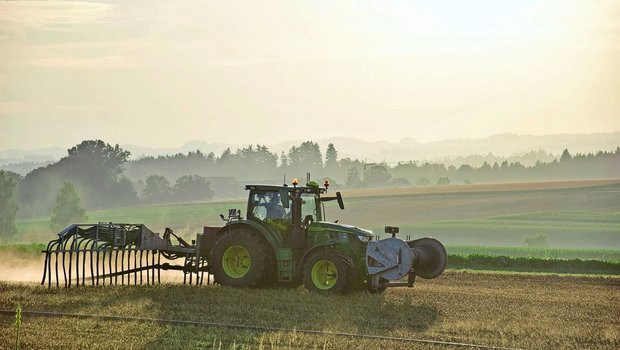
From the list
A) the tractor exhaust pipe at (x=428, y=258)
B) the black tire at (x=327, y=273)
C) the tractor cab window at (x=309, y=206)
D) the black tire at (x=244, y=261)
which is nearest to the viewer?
the black tire at (x=327, y=273)

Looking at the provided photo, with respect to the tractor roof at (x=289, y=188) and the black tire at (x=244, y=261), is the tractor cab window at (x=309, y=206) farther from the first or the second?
the black tire at (x=244, y=261)

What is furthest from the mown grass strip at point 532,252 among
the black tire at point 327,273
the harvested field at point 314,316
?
the black tire at point 327,273

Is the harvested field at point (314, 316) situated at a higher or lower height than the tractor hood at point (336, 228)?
lower

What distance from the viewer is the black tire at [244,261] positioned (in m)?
22.9

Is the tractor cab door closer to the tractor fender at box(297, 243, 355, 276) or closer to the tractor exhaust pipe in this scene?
the tractor fender at box(297, 243, 355, 276)

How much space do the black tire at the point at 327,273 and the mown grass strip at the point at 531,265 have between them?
17.4m

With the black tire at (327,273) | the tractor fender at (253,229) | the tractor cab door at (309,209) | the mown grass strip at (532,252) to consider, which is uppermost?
the tractor cab door at (309,209)

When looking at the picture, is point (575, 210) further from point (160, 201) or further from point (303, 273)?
point (303, 273)

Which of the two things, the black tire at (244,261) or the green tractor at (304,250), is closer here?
the green tractor at (304,250)

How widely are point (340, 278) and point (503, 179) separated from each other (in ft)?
574

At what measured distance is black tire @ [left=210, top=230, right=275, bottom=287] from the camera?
22.9 metres

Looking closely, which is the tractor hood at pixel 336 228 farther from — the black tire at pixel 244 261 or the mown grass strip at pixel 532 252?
the mown grass strip at pixel 532 252

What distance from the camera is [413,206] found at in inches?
3654

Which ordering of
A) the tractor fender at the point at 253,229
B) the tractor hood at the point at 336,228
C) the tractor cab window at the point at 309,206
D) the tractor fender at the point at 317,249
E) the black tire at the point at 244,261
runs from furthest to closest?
the tractor cab window at the point at 309,206 → the tractor fender at the point at 253,229 → the black tire at the point at 244,261 → the tractor hood at the point at 336,228 → the tractor fender at the point at 317,249
